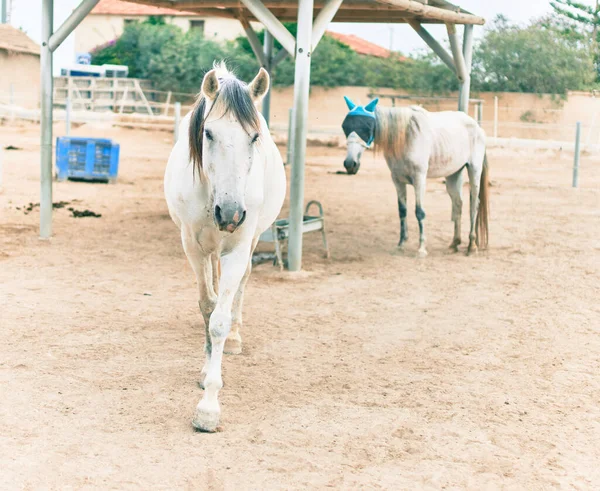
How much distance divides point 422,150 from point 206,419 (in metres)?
5.55

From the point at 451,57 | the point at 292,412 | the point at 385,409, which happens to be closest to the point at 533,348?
the point at 385,409

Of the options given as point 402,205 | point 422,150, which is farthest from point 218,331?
point 402,205

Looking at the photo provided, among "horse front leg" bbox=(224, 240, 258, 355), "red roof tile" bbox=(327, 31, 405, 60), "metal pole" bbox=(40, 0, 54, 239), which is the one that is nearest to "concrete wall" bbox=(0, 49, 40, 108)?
"red roof tile" bbox=(327, 31, 405, 60)

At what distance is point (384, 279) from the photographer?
24.5 feet

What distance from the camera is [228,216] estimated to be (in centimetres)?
336

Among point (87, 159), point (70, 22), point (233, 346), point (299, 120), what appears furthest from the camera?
point (87, 159)

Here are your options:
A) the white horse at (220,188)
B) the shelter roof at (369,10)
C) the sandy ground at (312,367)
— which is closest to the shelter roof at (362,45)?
the shelter roof at (369,10)

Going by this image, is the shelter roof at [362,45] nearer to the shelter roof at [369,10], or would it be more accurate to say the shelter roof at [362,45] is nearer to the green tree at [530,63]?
the green tree at [530,63]

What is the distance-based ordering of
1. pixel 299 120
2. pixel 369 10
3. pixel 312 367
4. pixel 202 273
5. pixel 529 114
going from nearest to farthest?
pixel 202 273
pixel 312 367
pixel 299 120
pixel 369 10
pixel 529 114

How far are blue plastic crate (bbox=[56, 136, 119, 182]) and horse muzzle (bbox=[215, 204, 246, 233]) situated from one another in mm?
10809

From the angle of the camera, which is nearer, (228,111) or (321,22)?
(228,111)

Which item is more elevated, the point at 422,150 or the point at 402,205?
the point at 422,150

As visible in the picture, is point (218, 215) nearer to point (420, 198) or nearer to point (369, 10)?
point (420, 198)

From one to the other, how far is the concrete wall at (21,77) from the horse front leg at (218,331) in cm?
2819
